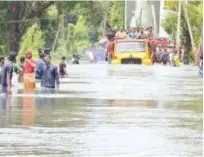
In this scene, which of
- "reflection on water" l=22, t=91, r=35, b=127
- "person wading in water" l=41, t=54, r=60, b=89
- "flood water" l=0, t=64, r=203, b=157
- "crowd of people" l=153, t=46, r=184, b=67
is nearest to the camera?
"flood water" l=0, t=64, r=203, b=157

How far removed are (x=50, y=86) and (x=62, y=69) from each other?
909cm

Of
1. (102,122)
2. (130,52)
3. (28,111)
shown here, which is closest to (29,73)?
(28,111)

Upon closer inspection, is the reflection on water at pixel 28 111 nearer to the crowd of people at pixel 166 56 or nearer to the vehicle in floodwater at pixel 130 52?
the vehicle in floodwater at pixel 130 52

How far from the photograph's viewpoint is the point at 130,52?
56938mm

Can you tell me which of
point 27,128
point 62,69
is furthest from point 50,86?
point 27,128

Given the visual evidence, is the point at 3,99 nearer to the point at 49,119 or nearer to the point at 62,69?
the point at 49,119

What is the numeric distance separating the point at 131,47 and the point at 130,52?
0.51 meters

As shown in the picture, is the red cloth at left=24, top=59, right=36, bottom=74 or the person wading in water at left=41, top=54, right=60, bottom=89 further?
the red cloth at left=24, top=59, right=36, bottom=74

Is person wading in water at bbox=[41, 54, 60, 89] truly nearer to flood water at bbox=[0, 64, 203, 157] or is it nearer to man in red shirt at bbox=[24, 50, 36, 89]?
man in red shirt at bbox=[24, 50, 36, 89]

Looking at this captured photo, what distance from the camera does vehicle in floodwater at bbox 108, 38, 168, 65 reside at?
183 feet

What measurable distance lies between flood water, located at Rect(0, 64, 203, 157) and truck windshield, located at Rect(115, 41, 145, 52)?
2897 centimetres

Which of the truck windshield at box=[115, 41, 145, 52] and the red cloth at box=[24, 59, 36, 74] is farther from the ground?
the red cloth at box=[24, 59, 36, 74]

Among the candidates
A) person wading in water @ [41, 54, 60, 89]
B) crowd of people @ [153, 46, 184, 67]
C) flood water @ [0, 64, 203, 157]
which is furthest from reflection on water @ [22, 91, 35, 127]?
crowd of people @ [153, 46, 184, 67]

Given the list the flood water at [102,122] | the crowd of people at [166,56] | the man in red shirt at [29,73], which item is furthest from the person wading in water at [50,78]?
the crowd of people at [166,56]
